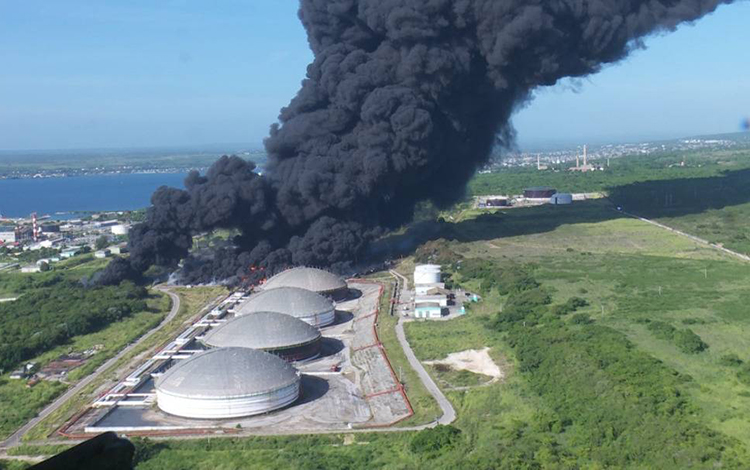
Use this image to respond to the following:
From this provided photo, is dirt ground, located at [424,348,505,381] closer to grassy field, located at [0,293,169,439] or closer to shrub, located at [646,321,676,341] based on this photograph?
shrub, located at [646,321,676,341]

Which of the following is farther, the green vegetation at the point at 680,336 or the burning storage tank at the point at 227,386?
the green vegetation at the point at 680,336

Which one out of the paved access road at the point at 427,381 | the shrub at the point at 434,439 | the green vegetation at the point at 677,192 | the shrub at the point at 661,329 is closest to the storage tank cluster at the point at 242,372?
the paved access road at the point at 427,381

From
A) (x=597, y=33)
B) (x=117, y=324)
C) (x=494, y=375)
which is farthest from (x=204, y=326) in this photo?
(x=597, y=33)

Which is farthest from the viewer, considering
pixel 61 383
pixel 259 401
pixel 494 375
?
pixel 61 383

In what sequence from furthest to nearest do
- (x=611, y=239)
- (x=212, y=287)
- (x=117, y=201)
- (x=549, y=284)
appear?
1. (x=117, y=201)
2. (x=611, y=239)
3. (x=212, y=287)
4. (x=549, y=284)

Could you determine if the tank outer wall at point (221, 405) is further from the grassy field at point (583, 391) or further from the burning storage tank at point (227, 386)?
the grassy field at point (583, 391)

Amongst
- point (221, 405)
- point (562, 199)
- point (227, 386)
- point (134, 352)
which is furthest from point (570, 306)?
point (562, 199)

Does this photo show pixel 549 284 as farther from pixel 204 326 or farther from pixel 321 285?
pixel 204 326

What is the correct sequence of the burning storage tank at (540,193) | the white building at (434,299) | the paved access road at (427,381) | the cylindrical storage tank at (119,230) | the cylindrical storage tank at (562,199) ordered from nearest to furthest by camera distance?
1. the paved access road at (427,381)
2. the white building at (434,299)
3. the cylindrical storage tank at (562,199)
4. the cylindrical storage tank at (119,230)
5. the burning storage tank at (540,193)
